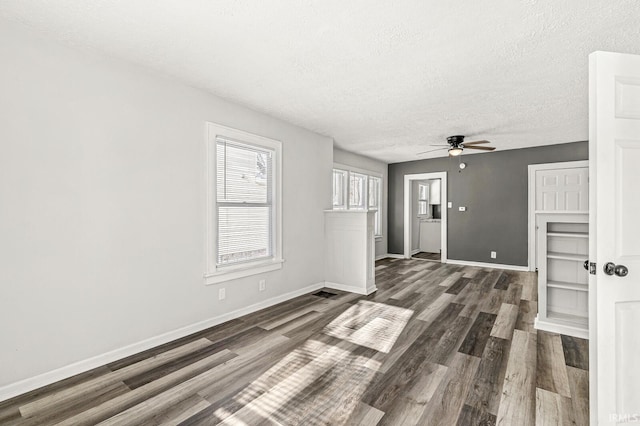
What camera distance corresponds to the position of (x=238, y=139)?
344 cm

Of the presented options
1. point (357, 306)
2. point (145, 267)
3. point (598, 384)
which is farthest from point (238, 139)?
point (598, 384)

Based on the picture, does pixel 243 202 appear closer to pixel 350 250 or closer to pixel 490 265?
pixel 350 250

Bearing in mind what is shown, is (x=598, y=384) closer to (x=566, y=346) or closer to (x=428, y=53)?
(x=566, y=346)

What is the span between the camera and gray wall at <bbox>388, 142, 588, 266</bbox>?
5.92m

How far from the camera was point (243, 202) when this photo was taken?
3545 mm

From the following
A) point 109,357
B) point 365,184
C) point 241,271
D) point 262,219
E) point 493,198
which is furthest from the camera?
point 365,184

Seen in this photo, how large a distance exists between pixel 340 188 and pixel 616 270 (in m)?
4.83

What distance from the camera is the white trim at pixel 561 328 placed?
2928 millimetres

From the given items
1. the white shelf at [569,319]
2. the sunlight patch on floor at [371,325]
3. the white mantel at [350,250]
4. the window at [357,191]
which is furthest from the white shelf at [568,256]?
the window at [357,191]

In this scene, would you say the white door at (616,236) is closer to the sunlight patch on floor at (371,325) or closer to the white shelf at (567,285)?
the sunlight patch on floor at (371,325)

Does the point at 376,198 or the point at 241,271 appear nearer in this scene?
the point at 241,271

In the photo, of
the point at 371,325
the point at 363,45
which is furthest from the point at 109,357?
the point at 363,45

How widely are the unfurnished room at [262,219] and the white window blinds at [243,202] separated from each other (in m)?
0.02

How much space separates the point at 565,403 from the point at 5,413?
A: 11.8 feet
